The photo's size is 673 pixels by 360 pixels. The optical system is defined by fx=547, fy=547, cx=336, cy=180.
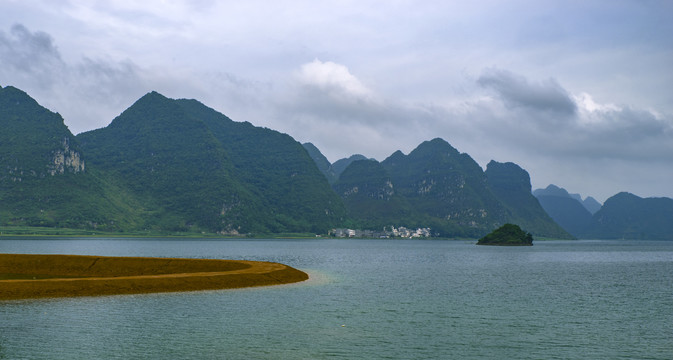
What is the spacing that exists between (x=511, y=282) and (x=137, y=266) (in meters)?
51.9

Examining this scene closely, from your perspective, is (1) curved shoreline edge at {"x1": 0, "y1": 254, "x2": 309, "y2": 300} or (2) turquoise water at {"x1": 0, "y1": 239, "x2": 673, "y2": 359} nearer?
(2) turquoise water at {"x1": 0, "y1": 239, "x2": 673, "y2": 359}

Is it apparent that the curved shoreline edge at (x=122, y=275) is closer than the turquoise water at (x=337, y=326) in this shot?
No

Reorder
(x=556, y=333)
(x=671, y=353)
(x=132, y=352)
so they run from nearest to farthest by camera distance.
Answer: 1. (x=132, y=352)
2. (x=671, y=353)
3. (x=556, y=333)

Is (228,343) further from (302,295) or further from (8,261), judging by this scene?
(8,261)

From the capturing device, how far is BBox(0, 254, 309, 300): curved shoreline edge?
50.2 meters

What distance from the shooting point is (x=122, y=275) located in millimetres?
73375

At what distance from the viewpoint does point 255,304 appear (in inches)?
1829

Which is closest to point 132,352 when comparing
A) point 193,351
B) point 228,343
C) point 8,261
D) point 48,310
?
point 193,351

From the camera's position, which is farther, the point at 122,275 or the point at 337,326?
the point at 122,275

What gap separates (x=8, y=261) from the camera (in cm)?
7519

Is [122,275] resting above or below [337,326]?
below

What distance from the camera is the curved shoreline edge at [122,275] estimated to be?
5025cm

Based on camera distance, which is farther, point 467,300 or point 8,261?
point 8,261

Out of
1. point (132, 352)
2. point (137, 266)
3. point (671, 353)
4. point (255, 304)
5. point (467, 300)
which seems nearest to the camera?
point (132, 352)
